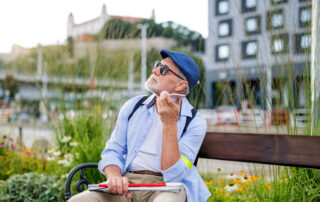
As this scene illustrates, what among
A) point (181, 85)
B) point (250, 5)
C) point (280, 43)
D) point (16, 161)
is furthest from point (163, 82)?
point (16, 161)

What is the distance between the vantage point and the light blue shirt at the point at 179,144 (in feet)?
6.02

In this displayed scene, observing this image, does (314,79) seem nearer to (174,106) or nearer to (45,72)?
(174,106)

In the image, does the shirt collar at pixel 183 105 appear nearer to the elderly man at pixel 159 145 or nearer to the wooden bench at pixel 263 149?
the elderly man at pixel 159 145

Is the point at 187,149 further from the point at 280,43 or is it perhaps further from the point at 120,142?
the point at 280,43

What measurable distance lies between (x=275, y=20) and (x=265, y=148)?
88cm

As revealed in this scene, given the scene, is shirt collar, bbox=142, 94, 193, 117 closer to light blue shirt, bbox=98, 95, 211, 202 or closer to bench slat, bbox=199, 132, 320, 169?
light blue shirt, bbox=98, 95, 211, 202

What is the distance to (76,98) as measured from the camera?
12.4 ft

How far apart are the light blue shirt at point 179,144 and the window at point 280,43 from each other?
0.69 metres

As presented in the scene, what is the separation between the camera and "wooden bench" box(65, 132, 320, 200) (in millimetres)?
1793

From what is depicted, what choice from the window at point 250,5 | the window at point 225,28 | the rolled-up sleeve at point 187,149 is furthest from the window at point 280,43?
the window at point 225,28

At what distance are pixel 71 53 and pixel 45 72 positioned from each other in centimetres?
38

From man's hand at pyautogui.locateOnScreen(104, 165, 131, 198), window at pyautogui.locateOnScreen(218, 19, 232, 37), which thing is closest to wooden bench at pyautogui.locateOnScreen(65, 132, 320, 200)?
man's hand at pyautogui.locateOnScreen(104, 165, 131, 198)

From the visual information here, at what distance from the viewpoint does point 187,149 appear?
6.06ft

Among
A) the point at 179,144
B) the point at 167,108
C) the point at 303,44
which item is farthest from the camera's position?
the point at 303,44
